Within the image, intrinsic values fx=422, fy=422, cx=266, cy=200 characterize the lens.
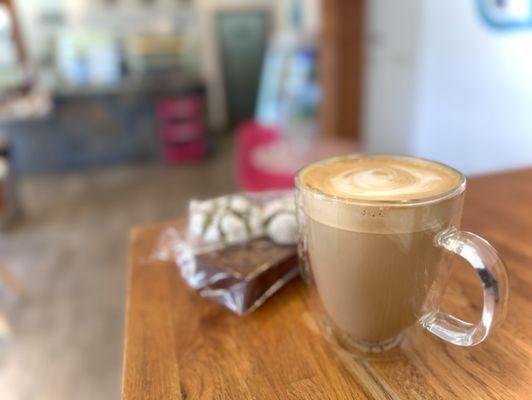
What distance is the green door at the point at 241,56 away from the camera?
16.8 ft

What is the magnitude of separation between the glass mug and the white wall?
5.68 feet

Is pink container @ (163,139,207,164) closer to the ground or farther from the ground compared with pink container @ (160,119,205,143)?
closer to the ground

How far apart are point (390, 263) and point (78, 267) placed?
7.64 feet

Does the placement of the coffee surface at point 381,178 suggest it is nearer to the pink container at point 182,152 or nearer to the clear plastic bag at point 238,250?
the clear plastic bag at point 238,250

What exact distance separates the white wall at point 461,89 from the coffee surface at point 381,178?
65.5 inches

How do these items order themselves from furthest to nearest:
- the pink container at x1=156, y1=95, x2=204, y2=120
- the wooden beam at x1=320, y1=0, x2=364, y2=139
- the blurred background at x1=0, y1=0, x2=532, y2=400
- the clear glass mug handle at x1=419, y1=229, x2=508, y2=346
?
the pink container at x1=156, y1=95, x2=204, y2=120, the wooden beam at x1=320, y1=0, x2=364, y2=139, the blurred background at x1=0, y1=0, x2=532, y2=400, the clear glass mug handle at x1=419, y1=229, x2=508, y2=346

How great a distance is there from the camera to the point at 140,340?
50 cm

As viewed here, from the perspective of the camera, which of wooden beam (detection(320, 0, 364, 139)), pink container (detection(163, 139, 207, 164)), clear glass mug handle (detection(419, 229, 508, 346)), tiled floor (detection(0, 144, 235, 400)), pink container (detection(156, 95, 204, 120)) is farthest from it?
pink container (detection(163, 139, 207, 164))

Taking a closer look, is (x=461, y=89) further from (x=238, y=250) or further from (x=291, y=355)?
(x=291, y=355)

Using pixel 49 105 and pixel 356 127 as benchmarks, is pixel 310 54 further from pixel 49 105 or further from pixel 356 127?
pixel 49 105

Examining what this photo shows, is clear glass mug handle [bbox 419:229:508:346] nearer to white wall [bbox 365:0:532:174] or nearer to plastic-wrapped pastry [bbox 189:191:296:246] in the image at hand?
plastic-wrapped pastry [bbox 189:191:296:246]

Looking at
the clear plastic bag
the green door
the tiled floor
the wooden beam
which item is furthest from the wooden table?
the green door

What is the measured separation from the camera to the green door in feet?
16.8

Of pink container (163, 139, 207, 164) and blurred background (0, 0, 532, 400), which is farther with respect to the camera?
pink container (163, 139, 207, 164)
